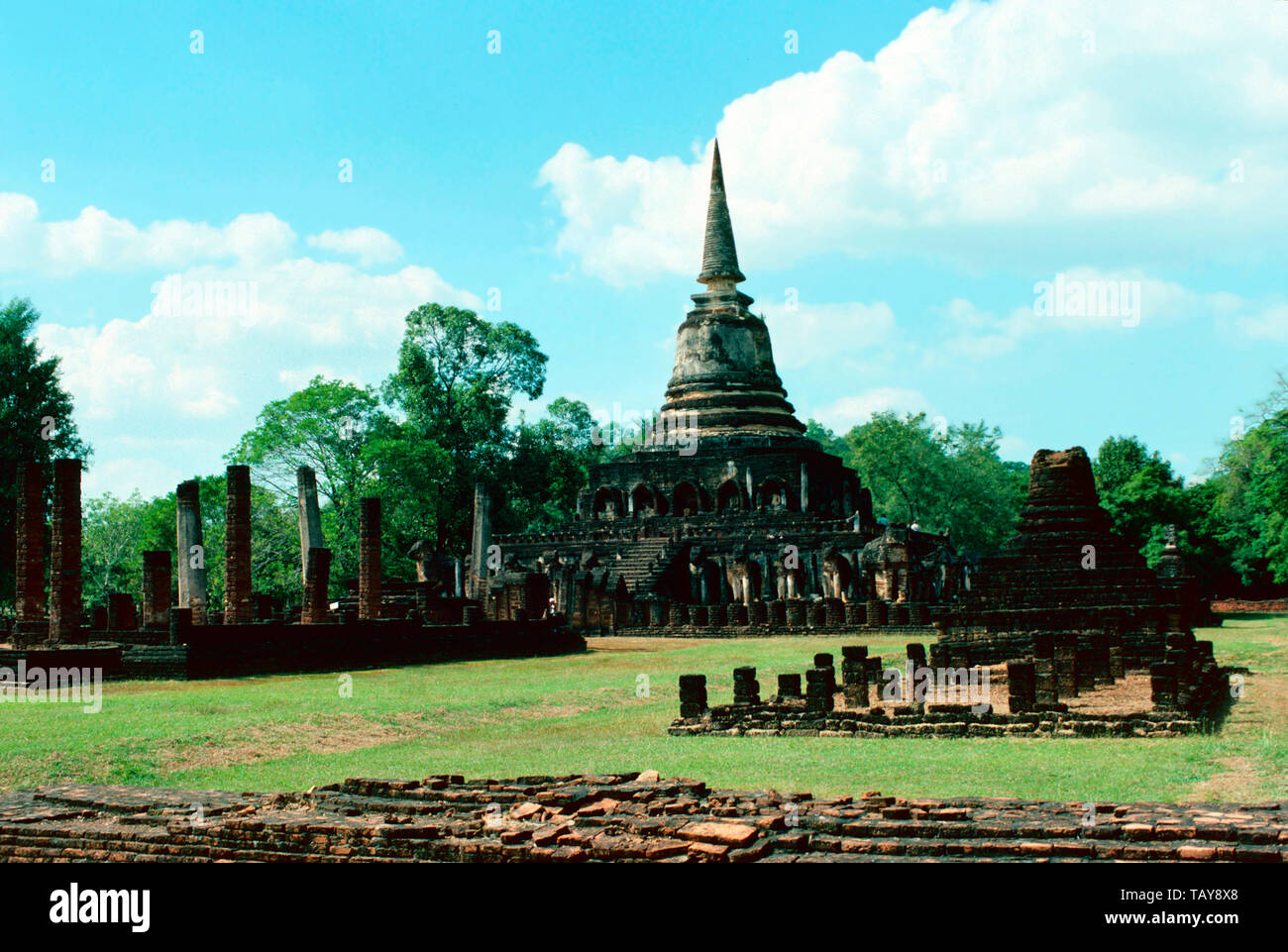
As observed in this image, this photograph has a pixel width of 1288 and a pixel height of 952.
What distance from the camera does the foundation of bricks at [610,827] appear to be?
235 inches

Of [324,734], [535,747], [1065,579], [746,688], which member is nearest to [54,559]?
[324,734]

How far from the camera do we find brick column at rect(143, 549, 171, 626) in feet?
80.3

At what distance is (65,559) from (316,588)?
4671 mm

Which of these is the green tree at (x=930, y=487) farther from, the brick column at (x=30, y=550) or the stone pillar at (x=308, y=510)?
the brick column at (x=30, y=550)

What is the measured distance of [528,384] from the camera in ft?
173

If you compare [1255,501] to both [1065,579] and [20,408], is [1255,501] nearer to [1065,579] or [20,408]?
[1065,579]

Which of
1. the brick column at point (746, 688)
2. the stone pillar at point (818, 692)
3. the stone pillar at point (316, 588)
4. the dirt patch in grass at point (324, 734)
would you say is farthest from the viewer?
the stone pillar at point (316, 588)

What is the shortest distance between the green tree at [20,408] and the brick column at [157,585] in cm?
1135

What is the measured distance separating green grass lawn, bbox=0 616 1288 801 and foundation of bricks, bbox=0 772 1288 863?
7.19 ft

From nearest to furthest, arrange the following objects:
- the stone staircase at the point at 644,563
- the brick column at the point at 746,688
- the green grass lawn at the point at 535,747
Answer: the green grass lawn at the point at 535,747
the brick column at the point at 746,688
the stone staircase at the point at 644,563

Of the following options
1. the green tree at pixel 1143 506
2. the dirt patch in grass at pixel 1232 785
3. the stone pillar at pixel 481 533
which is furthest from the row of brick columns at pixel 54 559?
the green tree at pixel 1143 506

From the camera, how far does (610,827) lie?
6.63 meters

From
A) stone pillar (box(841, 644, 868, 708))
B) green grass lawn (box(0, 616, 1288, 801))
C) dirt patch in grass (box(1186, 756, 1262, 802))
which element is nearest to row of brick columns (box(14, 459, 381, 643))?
green grass lawn (box(0, 616, 1288, 801))

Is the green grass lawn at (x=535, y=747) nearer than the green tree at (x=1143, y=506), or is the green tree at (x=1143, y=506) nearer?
the green grass lawn at (x=535, y=747)
